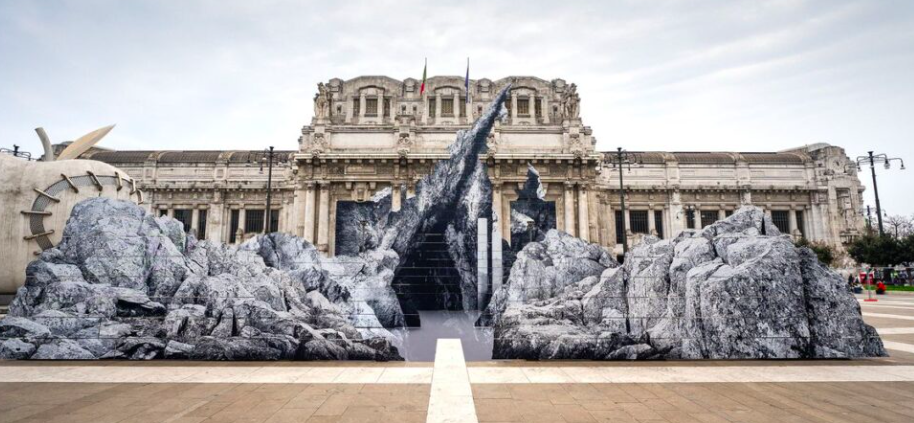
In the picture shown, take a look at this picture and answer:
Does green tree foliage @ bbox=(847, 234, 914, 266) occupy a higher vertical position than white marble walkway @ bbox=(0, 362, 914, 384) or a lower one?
higher

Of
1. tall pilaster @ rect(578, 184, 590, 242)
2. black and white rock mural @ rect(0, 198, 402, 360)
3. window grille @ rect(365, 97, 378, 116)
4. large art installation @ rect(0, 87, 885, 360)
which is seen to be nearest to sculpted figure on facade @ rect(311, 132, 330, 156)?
window grille @ rect(365, 97, 378, 116)

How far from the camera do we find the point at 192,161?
3834 cm

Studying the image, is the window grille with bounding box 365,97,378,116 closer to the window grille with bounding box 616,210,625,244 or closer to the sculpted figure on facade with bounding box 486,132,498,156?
the sculpted figure on facade with bounding box 486,132,498,156

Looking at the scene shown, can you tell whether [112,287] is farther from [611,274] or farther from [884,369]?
[884,369]

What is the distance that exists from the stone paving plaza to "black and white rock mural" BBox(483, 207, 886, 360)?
1.46ft

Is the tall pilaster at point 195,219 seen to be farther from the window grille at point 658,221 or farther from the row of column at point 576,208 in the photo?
the window grille at point 658,221

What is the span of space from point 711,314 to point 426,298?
6.99 m

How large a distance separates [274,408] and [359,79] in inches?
1312

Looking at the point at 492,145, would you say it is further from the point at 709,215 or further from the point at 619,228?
the point at 709,215

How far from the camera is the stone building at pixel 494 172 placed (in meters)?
31.5

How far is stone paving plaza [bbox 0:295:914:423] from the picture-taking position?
5742 millimetres

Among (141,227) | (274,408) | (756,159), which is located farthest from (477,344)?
(756,159)

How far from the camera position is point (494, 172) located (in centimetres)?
3131

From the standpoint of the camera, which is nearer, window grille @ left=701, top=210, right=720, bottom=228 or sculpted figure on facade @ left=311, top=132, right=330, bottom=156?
sculpted figure on facade @ left=311, top=132, right=330, bottom=156
